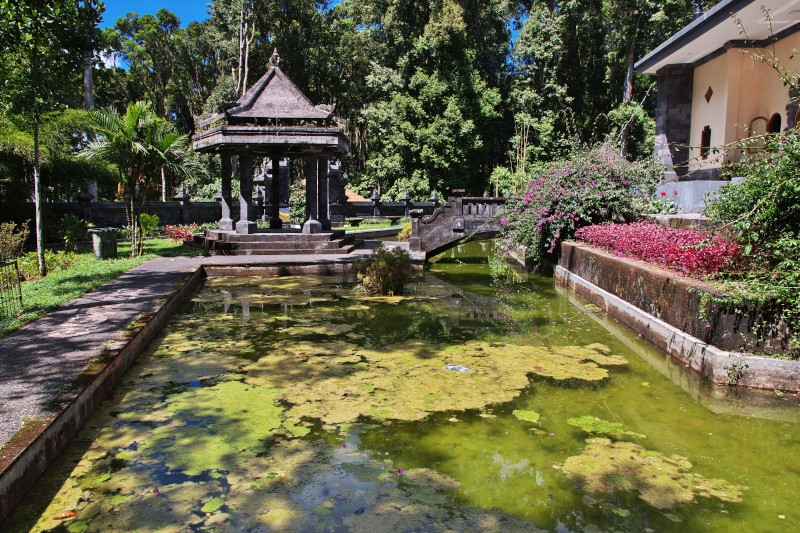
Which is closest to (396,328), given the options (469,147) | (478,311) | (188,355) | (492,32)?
(478,311)

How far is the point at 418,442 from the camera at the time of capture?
4.14 meters

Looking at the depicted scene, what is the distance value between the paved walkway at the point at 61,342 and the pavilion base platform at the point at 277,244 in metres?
4.13

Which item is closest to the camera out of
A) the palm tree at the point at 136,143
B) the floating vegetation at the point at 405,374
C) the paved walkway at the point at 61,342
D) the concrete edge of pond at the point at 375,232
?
the paved walkway at the point at 61,342

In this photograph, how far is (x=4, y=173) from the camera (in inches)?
559

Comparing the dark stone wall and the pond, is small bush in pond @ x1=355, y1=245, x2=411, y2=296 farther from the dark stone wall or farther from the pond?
the dark stone wall

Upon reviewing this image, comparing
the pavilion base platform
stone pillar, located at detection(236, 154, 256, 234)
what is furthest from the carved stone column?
stone pillar, located at detection(236, 154, 256, 234)

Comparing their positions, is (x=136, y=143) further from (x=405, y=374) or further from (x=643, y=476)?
(x=643, y=476)

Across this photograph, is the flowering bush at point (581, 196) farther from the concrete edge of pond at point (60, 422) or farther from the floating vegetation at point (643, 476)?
the concrete edge of pond at point (60, 422)

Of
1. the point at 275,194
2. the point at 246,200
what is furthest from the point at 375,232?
the point at 246,200

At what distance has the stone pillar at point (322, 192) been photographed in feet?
50.4

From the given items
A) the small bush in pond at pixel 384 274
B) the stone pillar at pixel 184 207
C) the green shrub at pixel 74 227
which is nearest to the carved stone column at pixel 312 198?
the small bush in pond at pixel 384 274

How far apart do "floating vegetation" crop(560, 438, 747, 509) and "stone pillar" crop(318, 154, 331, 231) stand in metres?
12.3

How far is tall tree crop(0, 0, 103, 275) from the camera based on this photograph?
945cm

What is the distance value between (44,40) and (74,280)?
4362 mm
